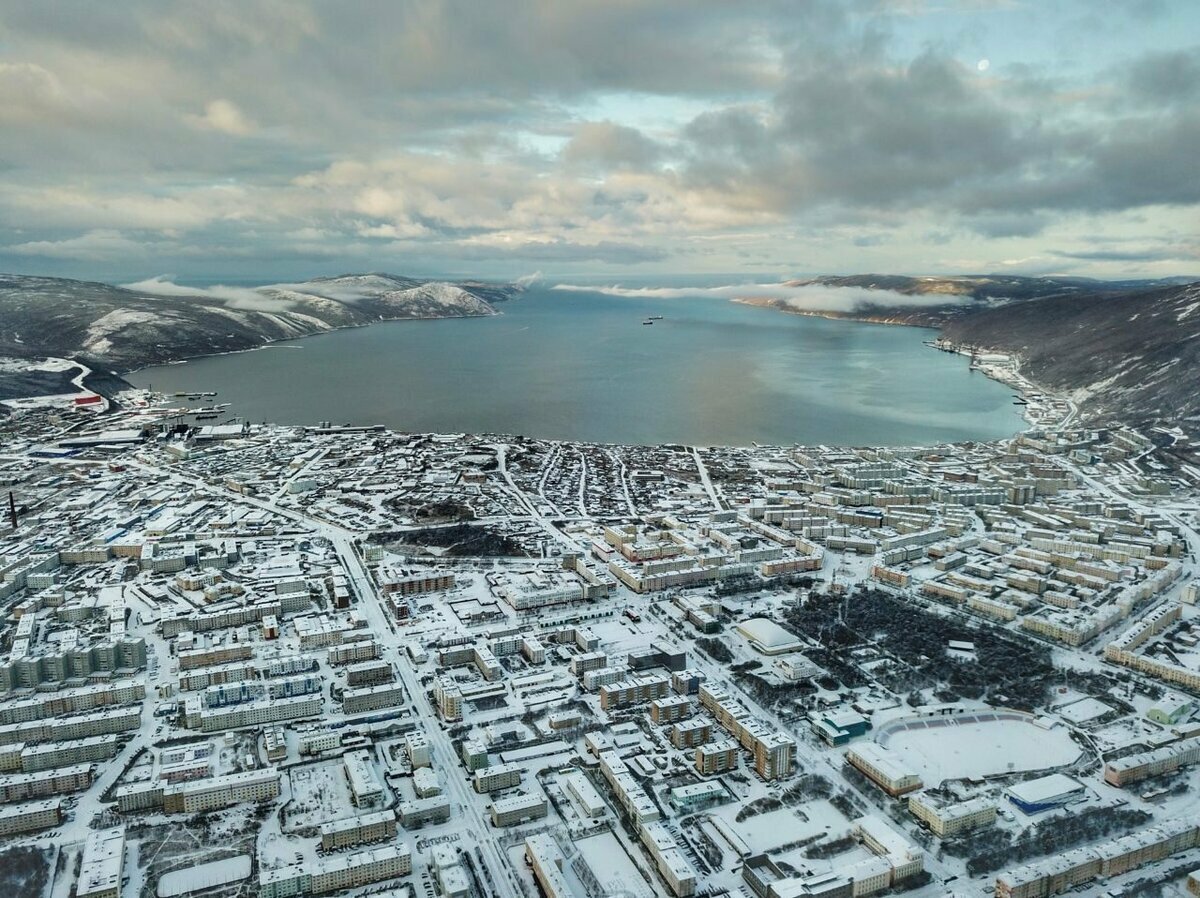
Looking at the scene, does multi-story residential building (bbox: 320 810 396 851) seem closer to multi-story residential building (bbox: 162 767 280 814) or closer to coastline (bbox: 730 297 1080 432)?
multi-story residential building (bbox: 162 767 280 814)

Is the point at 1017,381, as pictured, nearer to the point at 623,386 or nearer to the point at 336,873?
the point at 623,386

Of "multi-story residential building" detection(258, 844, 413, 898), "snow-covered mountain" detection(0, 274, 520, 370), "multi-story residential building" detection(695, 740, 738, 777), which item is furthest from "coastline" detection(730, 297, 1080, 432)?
"snow-covered mountain" detection(0, 274, 520, 370)

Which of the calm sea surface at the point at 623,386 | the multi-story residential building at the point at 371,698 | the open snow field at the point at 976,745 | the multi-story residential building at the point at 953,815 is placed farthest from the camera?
the calm sea surface at the point at 623,386

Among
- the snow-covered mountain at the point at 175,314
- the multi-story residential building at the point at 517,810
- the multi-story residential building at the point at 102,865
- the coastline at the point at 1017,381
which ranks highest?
the snow-covered mountain at the point at 175,314

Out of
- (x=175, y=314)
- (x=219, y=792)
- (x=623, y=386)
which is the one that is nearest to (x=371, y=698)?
(x=219, y=792)

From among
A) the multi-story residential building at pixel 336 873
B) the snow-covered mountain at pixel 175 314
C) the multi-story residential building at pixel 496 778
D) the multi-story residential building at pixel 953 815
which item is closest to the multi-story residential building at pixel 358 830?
the multi-story residential building at pixel 336 873

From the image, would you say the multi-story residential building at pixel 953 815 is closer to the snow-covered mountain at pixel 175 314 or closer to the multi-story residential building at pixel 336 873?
the multi-story residential building at pixel 336 873

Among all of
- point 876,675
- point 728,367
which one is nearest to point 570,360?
point 728,367
